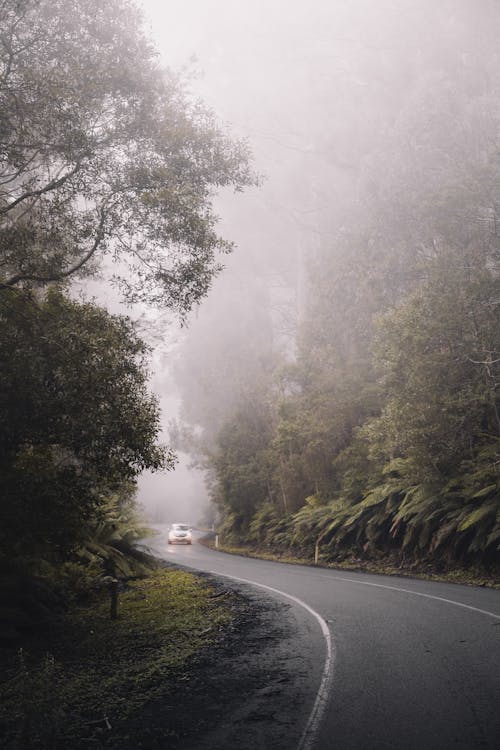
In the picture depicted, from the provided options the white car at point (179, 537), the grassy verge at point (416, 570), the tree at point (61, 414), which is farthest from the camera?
the white car at point (179, 537)

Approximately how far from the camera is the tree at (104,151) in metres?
9.29

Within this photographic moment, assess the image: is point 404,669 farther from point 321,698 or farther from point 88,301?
point 88,301

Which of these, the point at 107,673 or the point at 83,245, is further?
the point at 83,245

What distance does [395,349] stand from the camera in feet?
62.4

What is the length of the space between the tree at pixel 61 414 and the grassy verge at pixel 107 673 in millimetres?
1794

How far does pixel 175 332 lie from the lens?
269 feet

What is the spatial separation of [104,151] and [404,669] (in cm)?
971

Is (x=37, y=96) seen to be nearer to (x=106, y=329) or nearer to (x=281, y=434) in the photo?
(x=106, y=329)

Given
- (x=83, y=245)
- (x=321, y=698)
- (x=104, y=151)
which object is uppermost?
(x=104, y=151)

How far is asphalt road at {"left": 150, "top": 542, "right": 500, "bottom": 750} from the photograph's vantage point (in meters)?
4.62

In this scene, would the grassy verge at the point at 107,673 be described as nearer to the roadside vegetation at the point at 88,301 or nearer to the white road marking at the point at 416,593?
the roadside vegetation at the point at 88,301

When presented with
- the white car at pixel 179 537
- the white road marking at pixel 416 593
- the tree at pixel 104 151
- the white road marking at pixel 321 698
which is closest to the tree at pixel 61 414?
the tree at pixel 104 151

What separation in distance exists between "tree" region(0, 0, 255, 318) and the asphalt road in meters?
6.58

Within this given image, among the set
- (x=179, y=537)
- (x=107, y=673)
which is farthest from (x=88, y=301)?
(x=179, y=537)
